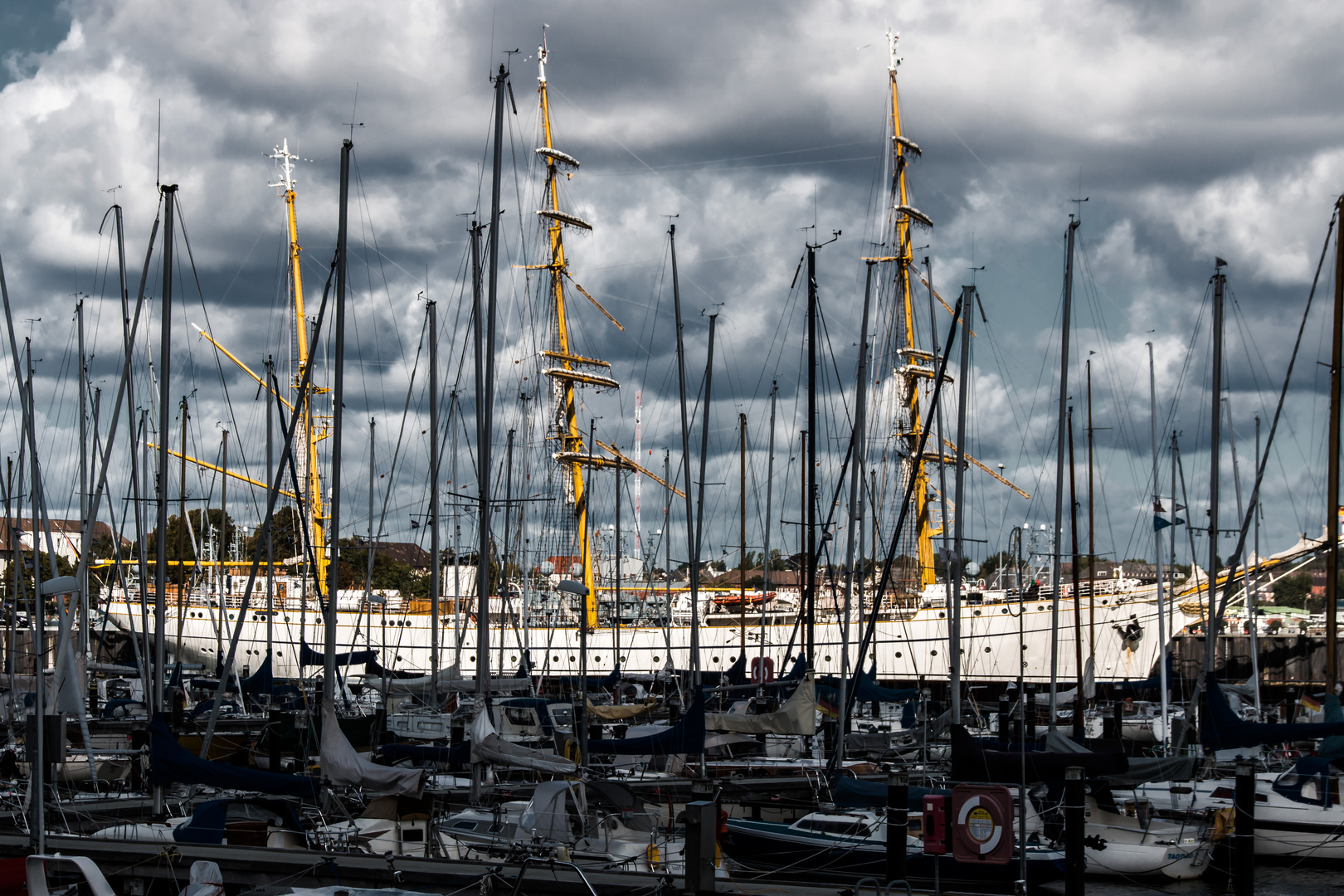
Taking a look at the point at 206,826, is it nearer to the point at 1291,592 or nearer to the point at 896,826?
the point at 896,826

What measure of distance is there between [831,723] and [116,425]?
21.5m

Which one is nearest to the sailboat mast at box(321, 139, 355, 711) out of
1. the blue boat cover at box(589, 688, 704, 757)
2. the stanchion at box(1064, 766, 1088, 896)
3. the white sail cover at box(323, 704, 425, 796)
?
the white sail cover at box(323, 704, 425, 796)

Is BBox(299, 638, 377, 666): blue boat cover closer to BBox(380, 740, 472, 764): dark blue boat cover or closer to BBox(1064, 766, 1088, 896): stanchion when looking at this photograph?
BBox(380, 740, 472, 764): dark blue boat cover

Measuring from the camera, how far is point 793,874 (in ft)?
77.3

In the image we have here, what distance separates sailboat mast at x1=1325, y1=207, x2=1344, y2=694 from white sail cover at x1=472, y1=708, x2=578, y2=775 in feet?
56.8

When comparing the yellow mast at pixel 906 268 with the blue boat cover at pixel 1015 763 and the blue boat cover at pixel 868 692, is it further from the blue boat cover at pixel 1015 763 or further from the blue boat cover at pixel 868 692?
the blue boat cover at pixel 1015 763

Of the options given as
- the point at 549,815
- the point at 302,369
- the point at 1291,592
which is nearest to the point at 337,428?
the point at 549,815

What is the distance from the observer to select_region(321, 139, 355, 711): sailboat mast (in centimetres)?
2353

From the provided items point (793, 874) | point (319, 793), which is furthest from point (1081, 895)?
point (319, 793)

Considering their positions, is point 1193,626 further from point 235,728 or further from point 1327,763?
point 235,728

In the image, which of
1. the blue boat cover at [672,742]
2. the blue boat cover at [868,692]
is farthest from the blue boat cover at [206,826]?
the blue boat cover at [868,692]

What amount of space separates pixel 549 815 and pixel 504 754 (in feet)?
6.21

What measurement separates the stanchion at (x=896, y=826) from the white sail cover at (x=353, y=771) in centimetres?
819

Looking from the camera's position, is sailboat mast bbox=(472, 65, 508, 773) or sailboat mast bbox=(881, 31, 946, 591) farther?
sailboat mast bbox=(881, 31, 946, 591)
